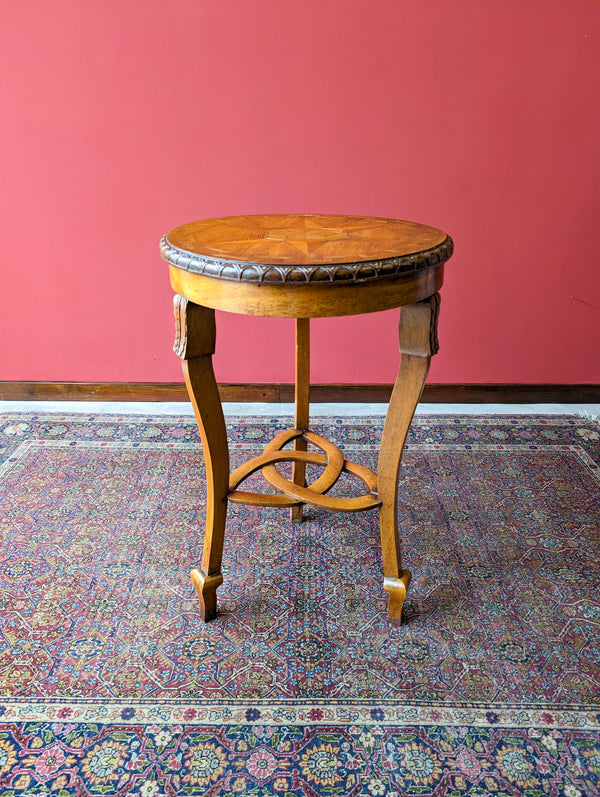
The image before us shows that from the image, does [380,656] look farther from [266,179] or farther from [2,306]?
[2,306]

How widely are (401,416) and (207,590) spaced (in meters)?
0.88

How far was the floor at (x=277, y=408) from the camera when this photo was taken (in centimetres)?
352

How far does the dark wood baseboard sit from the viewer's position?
3600mm

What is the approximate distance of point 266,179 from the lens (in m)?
3.20

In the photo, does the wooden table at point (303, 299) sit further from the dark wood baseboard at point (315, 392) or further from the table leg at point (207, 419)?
the dark wood baseboard at point (315, 392)

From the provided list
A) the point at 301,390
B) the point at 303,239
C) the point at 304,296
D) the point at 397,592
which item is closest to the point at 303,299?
the point at 304,296

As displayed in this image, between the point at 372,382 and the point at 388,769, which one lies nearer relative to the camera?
the point at 388,769

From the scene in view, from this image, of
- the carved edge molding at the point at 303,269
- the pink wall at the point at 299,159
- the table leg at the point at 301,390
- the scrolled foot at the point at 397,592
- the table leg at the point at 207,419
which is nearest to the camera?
the carved edge molding at the point at 303,269

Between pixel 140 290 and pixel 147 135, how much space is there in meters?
0.83

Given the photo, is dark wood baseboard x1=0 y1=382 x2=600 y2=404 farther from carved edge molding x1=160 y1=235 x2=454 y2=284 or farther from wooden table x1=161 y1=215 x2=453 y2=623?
carved edge molding x1=160 y1=235 x2=454 y2=284

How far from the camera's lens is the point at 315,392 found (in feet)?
11.9

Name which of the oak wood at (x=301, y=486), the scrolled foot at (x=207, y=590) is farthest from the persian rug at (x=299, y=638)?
the oak wood at (x=301, y=486)

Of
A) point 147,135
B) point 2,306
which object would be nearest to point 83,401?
point 2,306

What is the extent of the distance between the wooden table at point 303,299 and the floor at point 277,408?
47.9 inches
